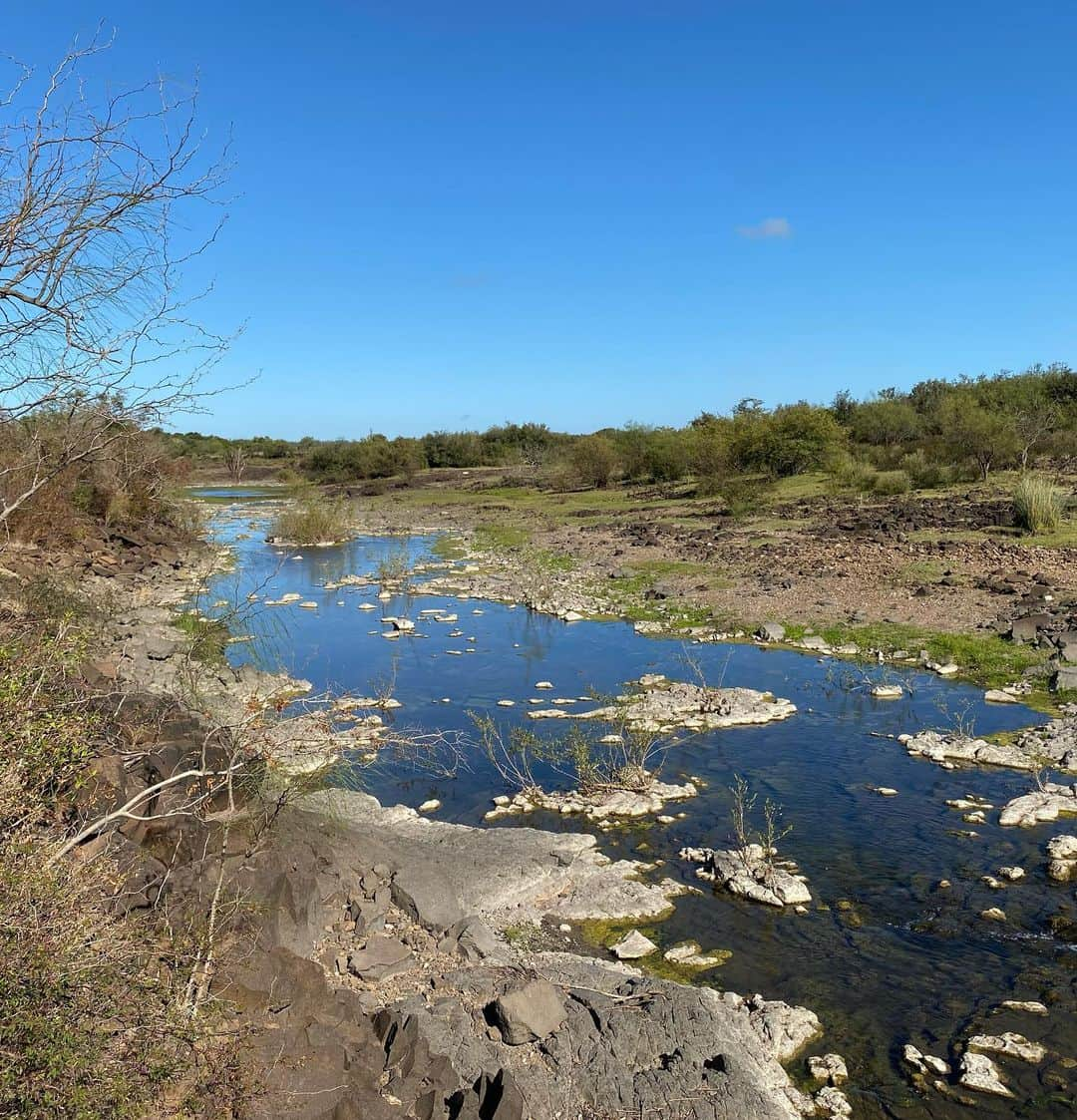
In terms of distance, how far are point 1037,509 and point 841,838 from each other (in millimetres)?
16021

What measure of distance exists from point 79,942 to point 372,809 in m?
4.96

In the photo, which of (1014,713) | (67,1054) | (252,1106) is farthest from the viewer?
(1014,713)

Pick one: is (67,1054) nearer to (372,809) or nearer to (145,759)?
(145,759)

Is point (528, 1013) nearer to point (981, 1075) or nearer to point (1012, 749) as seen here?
point (981, 1075)

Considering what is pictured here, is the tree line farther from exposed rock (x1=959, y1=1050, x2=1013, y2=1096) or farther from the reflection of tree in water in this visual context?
exposed rock (x1=959, y1=1050, x2=1013, y2=1096)

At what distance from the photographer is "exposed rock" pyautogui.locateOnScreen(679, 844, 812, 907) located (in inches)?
268

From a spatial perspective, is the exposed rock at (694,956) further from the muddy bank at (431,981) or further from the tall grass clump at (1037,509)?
the tall grass clump at (1037,509)

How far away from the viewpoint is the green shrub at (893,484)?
99.4 feet

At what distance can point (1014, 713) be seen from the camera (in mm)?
→ 10875

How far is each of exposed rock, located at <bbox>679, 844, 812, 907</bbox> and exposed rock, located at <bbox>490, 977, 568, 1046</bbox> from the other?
2435 millimetres

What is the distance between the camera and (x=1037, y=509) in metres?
20.7

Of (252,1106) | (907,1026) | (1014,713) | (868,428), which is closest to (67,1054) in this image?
(252,1106)

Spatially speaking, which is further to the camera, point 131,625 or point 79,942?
point 131,625

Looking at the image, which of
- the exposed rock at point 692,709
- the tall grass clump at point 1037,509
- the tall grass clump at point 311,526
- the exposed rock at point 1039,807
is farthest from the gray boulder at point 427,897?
the tall grass clump at point 311,526
